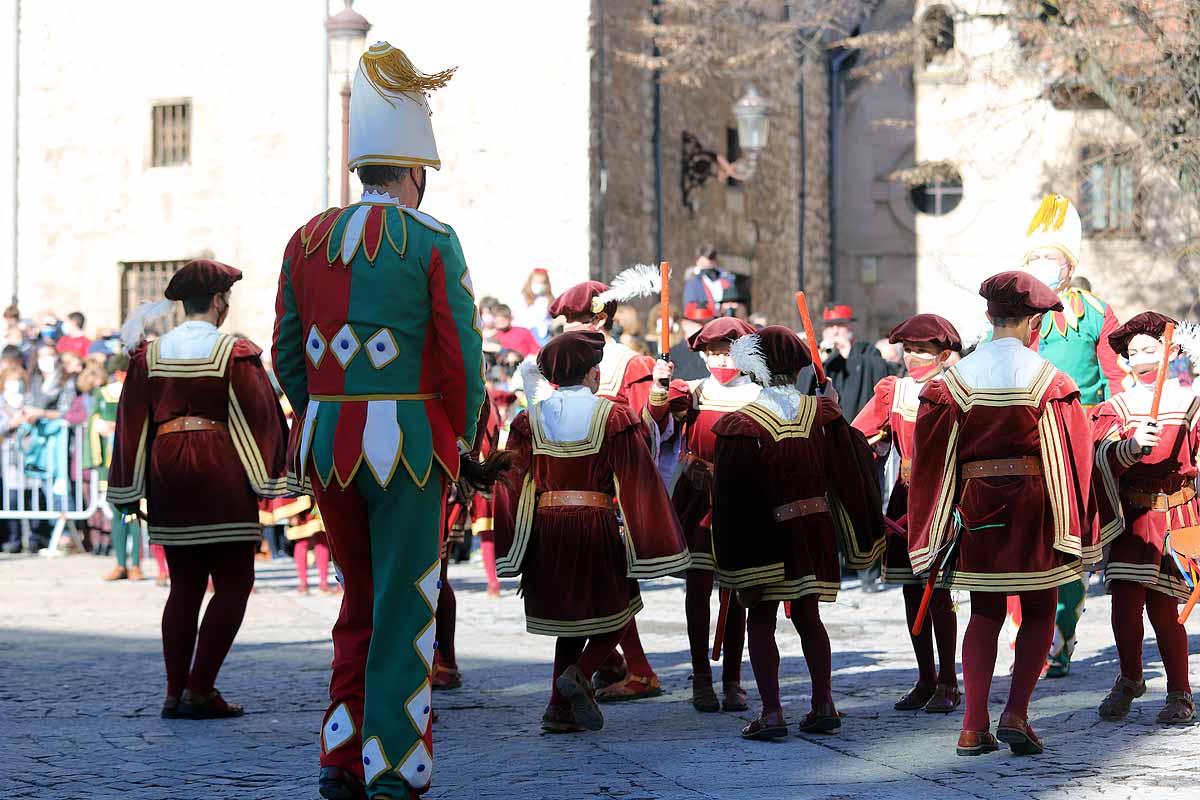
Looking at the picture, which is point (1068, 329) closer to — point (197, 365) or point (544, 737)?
point (544, 737)

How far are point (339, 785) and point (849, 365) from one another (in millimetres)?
8414

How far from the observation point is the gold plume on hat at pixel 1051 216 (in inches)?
337

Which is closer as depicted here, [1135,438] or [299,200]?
[1135,438]

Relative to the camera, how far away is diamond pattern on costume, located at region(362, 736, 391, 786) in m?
5.30

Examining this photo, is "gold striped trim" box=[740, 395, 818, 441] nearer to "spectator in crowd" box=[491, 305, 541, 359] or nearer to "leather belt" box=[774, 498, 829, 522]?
"leather belt" box=[774, 498, 829, 522]

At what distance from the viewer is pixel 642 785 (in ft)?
19.3

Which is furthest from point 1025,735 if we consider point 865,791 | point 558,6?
point 558,6

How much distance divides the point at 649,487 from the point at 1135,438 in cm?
175

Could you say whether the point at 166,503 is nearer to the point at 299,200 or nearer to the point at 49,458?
the point at 49,458

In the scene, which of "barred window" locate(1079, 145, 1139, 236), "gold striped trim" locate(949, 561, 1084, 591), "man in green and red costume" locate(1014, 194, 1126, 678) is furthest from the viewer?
"barred window" locate(1079, 145, 1139, 236)

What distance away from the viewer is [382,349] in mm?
5441

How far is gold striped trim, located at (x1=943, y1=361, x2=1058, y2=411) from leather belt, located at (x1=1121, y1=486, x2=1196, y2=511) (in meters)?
1.07

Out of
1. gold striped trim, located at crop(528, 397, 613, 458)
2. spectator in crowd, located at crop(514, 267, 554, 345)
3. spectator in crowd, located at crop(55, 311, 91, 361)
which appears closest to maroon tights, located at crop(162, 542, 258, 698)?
gold striped trim, located at crop(528, 397, 613, 458)

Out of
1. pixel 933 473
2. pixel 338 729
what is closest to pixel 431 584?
pixel 338 729
